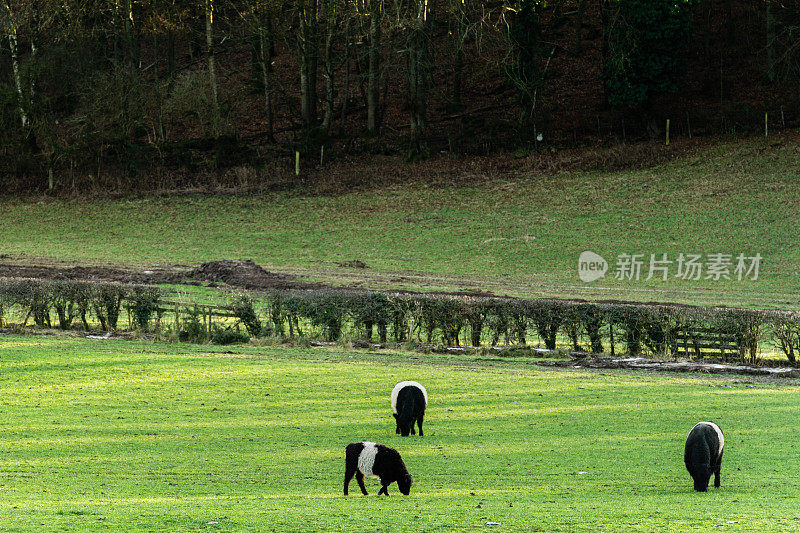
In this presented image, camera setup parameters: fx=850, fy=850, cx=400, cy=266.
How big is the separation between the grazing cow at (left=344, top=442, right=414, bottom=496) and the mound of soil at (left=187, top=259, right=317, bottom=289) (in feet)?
72.7

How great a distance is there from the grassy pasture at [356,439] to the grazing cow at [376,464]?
23 cm

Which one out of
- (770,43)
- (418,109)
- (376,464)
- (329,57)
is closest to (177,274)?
(418,109)

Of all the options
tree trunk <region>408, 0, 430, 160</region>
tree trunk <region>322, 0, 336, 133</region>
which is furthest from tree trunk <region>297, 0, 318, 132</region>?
tree trunk <region>408, 0, 430, 160</region>

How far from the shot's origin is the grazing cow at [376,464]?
31.4 feet

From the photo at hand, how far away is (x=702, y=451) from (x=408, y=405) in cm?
466

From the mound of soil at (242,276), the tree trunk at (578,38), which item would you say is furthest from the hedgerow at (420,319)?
the tree trunk at (578,38)

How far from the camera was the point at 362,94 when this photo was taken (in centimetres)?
6806

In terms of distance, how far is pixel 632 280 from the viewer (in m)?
37.8

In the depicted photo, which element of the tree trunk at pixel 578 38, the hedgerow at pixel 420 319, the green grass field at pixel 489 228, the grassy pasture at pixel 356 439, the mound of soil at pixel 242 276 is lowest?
the grassy pasture at pixel 356 439

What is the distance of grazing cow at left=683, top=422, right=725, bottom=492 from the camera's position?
10016 millimetres

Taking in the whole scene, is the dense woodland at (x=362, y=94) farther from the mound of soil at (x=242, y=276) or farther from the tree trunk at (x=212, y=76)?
the mound of soil at (x=242, y=276)

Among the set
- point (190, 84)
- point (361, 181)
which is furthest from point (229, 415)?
point (190, 84)

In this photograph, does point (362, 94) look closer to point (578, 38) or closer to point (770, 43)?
point (578, 38)

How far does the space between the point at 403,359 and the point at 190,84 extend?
44779mm
